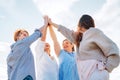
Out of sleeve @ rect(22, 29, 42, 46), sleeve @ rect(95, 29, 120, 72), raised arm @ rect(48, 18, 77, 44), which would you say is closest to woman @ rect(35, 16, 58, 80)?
sleeve @ rect(22, 29, 42, 46)

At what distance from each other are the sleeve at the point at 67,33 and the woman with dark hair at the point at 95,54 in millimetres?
178

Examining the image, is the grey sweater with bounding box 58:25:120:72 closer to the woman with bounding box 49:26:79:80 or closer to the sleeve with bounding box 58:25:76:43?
the sleeve with bounding box 58:25:76:43

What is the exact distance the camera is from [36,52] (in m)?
6.90

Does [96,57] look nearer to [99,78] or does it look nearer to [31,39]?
[99,78]

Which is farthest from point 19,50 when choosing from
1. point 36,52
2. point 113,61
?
point 113,61

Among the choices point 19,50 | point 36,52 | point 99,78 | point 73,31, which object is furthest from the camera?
point 36,52

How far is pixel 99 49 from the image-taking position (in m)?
5.01

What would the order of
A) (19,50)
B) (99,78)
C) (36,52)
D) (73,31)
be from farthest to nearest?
(36,52), (19,50), (73,31), (99,78)

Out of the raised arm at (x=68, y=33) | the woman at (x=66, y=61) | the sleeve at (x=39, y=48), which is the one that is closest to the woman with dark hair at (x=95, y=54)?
the raised arm at (x=68, y=33)

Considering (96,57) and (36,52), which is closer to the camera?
(96,57)

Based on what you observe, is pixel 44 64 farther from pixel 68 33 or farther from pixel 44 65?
pixel 68 33

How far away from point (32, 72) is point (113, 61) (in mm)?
1779

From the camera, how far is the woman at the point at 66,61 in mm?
6715

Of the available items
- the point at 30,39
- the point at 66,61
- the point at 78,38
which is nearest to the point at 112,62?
the point at 78,38
